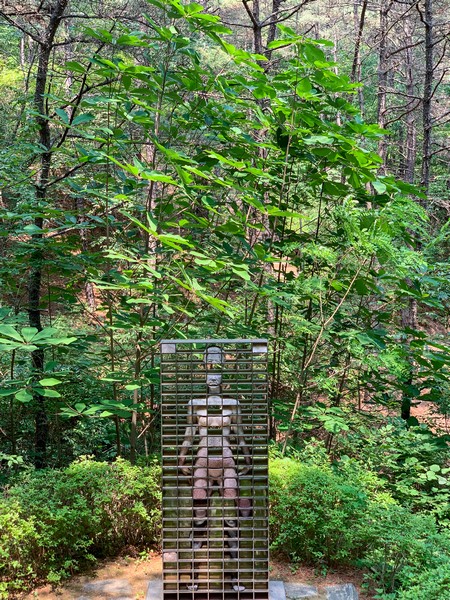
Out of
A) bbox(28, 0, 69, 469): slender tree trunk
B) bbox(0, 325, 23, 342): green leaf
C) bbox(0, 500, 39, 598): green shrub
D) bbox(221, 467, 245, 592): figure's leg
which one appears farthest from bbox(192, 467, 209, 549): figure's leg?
bbox(28, 0, 69, 469): slender tree trunk

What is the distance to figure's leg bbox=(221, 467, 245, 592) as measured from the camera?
3.06m

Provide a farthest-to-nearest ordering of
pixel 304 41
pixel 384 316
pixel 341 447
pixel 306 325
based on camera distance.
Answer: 1. pixel 341 447
2. pixel 384 316
3. pixel 306 325
4. pixel 304 41

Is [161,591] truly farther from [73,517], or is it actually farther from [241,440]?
[241,440]

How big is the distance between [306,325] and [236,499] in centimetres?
161

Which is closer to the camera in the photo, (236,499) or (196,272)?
(236,499)

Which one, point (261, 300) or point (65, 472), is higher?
point (261, 300)

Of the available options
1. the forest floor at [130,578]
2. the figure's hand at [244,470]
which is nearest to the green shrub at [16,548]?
the forest floor at [130,578]

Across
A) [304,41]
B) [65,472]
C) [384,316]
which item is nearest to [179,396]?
[65,472]

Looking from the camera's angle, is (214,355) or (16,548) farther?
(16,548)

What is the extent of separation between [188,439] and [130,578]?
1214 mm

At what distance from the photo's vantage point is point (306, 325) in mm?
4250

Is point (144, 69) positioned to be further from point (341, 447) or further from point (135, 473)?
point (341, 447)

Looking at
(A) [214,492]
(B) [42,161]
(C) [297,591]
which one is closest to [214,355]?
(A) [214,492]

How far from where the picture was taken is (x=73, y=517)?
3.56 metres
